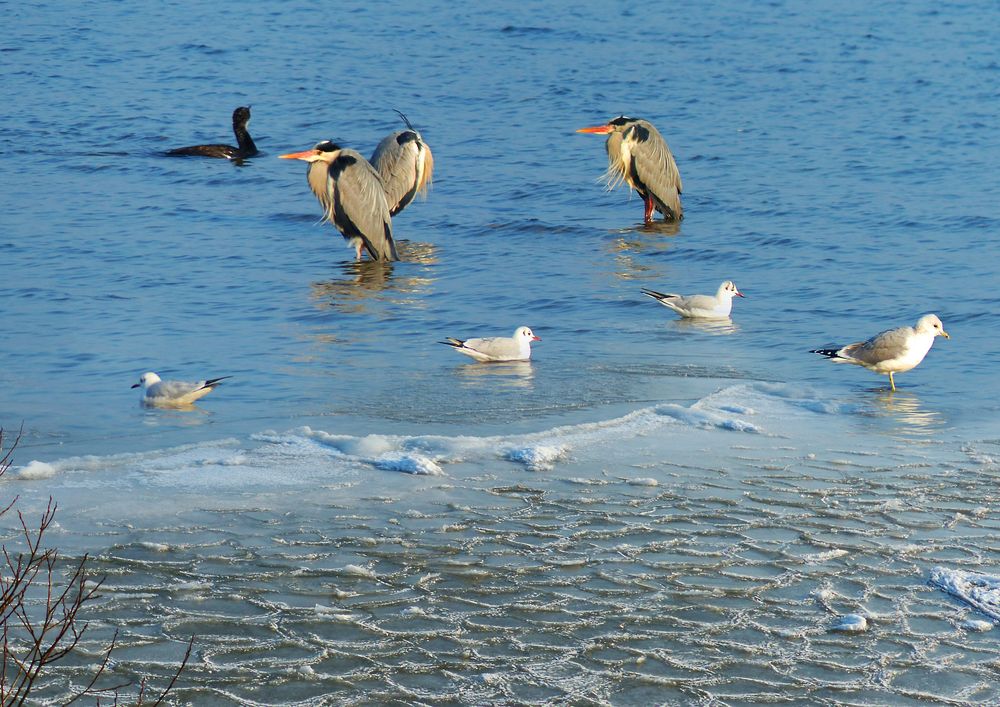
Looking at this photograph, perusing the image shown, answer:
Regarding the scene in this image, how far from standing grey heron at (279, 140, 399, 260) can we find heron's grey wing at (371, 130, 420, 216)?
0.70 meters

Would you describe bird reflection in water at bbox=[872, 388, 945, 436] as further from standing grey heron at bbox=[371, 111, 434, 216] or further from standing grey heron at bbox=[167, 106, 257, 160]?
standing grey heron at bbox=[167, 106, 257, 160]

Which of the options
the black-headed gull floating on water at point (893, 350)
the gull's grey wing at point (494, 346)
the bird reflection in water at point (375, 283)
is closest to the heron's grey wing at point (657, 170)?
the bird reflection in water at point (375, 283)

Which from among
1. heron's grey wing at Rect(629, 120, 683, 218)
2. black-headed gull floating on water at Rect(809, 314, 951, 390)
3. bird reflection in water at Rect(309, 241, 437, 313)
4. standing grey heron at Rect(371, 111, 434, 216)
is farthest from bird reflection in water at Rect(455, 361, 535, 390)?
heron's grey wing at Rect(629, 120, 683, 218)

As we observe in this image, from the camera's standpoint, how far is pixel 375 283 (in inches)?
500

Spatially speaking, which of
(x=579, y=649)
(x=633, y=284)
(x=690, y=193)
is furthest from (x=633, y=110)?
(x=579, y=649)

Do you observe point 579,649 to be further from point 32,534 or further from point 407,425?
point 407,425

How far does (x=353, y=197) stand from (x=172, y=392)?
5.81m

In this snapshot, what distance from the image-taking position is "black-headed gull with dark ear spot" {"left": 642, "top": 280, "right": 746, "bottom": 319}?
35.0 ft

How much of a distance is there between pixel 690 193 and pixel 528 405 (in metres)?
8.40

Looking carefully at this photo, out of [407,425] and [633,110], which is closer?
[407,425]

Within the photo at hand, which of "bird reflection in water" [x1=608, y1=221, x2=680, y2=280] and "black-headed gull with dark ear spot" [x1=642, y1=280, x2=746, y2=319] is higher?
"black-headed gull with dark ear spot" [x1=642, y1=280, x2=746, y2=319]

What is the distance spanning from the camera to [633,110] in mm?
20578

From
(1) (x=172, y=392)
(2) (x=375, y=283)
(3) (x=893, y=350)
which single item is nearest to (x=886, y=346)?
(3) (x=893, y=350)

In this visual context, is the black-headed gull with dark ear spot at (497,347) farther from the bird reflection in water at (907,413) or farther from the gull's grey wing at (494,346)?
the bird reflection in water at (907,413)
